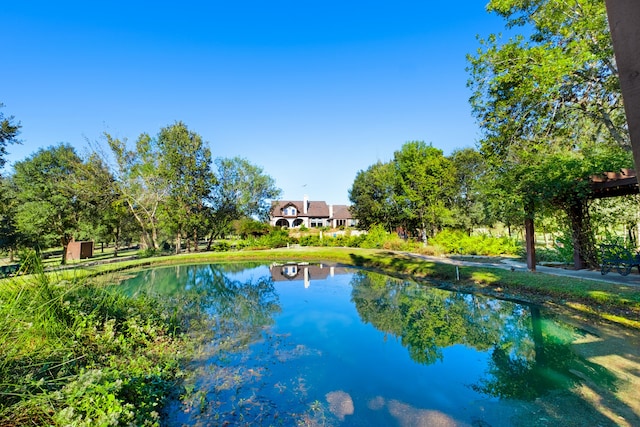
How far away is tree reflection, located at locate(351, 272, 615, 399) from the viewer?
5023mm

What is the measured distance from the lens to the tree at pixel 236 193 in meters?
32.0

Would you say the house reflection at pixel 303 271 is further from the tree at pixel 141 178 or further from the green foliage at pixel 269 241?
the tree at pixel 141 178

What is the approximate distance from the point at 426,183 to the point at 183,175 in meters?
22.6

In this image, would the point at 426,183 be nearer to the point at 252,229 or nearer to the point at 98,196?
the point at 252,229

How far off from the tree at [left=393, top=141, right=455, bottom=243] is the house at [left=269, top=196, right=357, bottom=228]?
76.8 feet

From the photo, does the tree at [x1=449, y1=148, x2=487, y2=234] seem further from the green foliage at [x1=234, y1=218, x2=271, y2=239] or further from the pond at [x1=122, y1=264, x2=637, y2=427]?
the green foliage at [x1=234, y1=218, x2=271, y2=239]

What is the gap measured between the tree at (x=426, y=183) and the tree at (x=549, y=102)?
1291cm

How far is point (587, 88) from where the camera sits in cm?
1012

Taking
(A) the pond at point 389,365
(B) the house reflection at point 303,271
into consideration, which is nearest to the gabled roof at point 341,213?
(B) the house reflection at point 303,271

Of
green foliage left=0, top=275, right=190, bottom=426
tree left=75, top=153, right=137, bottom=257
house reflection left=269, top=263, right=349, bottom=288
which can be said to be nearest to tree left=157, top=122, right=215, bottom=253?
tree left=75, top=153, right=137, bottom=257

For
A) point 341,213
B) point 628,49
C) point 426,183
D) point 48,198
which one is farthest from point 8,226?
point 341,213

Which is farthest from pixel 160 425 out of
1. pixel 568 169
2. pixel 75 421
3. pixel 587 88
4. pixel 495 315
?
pixel 587 88

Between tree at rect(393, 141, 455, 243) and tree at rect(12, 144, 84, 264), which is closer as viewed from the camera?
tree at rect(12, 144, 84, 264)

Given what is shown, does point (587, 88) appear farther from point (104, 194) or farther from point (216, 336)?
point (104, 194)
